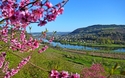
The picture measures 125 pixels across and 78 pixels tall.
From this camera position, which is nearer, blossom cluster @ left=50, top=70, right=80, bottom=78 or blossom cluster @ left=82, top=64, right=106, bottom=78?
blossom cluster @ left=50, top=70, right=80, bottom=78

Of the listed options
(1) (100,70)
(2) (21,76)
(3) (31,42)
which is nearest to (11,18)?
(3) (31,42)

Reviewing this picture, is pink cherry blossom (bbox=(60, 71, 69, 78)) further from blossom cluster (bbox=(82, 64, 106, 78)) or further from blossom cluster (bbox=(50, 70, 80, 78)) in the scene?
blossom cluster (bbox=(82, 64, 106, 78))

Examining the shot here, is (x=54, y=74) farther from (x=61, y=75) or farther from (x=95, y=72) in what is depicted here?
(x=95, y=72)

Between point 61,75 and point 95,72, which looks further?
point 95,72

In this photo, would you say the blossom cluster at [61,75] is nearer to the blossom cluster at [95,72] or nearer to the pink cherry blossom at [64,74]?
the pink cherry blossom at [64,74]

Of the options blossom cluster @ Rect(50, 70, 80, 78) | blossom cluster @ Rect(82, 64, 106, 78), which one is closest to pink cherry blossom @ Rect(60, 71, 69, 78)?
blossom cluster @ Rect(50, 70, 80, 78)

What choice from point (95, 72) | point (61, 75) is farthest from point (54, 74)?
point (95, 72)

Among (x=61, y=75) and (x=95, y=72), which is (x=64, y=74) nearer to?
(x=61, y=75)

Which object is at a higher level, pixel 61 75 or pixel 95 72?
pixel 61 75

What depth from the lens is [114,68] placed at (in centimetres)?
219

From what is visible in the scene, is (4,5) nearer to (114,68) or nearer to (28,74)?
(114,68)

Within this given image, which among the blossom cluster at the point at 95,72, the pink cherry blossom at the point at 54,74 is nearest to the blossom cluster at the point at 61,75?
the pink cherry blossom at the point at 54,74

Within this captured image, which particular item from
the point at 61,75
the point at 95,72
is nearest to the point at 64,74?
the point at 61,75

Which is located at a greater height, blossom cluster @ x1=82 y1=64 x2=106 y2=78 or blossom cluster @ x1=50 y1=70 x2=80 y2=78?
blossom cluster @ x1=50 y1=70 x2=80 y2=78
